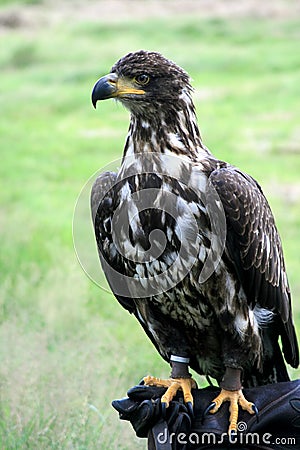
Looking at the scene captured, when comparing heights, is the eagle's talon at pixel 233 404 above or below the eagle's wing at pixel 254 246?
below

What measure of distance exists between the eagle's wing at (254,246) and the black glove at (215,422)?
1.13 feet

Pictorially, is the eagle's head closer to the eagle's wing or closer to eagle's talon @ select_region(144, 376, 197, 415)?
the eagle's wing

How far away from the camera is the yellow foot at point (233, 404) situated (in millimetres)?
3473

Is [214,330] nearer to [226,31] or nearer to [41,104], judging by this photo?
[41,104]

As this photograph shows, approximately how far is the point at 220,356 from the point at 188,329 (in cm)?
22

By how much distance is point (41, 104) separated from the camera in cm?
1585

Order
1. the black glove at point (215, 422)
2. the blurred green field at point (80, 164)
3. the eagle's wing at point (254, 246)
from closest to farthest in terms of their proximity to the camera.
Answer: the black glove at point (215, 422) < the eagle's wing at point (254, 246) < the blurred green field at point (80, 164)

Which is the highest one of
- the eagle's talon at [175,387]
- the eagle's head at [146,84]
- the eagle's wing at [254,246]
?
the eagle's head at [146,84]

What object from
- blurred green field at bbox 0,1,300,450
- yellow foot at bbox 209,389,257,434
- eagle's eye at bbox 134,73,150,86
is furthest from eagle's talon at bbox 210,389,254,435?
eagle's eye at bbox 134,73,150,86

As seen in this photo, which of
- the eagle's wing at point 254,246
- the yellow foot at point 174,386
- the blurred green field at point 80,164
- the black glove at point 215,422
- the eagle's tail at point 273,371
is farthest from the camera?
the blurred green field at point 80,164

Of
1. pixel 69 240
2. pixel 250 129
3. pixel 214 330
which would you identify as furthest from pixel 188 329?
pixel 250 129

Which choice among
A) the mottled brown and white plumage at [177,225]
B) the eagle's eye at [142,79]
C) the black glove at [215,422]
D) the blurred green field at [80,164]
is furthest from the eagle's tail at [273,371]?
the eagle's eye at [142,79]

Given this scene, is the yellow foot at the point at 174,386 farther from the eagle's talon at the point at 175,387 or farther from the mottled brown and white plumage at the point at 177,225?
the mottled brown and white plumage at the point at 177,225

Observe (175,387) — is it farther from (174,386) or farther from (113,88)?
(113,88)
